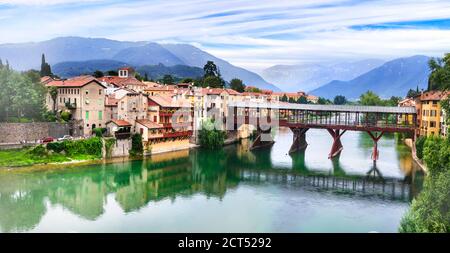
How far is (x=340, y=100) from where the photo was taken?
54094 millimetres

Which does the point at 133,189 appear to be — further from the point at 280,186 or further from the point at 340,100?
the point at 340,100

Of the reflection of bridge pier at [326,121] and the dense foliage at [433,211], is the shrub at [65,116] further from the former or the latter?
the dense foliage at [433,211]

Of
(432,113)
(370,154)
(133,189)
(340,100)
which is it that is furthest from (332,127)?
(340,100)

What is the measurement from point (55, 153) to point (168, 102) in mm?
6773

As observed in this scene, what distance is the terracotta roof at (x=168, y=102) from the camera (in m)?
20.9

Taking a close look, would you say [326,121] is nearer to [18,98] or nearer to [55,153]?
[55,153]

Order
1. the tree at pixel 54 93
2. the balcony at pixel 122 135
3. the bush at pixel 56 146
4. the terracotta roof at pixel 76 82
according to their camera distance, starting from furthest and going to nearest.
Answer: the tree at pixel 54 93
the terracotta roof at pixel 76 82
the balcony at pixel 122 135
the bush at pixel 56 146

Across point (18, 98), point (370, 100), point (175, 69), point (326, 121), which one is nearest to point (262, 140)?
point (326, 121)

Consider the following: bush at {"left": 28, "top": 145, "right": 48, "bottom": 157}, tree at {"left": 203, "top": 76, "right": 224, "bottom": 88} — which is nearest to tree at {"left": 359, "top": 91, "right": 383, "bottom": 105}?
tree at {"left": 203, "top": 76, "right": 224, "bottom": 88}

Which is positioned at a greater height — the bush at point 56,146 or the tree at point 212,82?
the tree at point 212,82

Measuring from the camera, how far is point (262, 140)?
2330cm

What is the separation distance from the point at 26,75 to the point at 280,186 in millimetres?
10713

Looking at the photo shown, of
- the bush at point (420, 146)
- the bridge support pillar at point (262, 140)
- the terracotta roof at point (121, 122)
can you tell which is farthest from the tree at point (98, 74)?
the bush at point (420, 146)

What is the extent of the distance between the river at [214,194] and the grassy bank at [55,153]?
0.84 m
